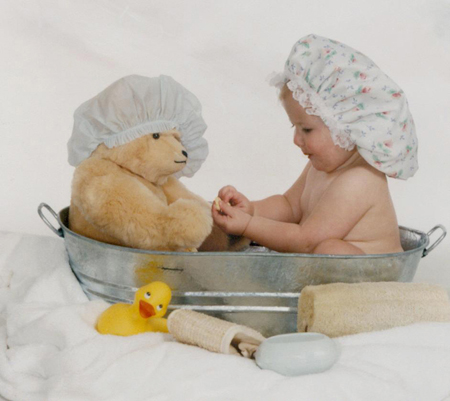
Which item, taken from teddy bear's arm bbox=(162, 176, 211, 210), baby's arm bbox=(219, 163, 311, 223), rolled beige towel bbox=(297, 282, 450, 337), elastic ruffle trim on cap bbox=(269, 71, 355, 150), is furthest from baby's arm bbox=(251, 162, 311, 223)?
rolled beige towel bbox=(297, 282, 450, 337)

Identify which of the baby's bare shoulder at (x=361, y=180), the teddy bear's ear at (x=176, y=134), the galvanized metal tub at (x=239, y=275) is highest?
the teddy bear's ear at (x=176, y=134)

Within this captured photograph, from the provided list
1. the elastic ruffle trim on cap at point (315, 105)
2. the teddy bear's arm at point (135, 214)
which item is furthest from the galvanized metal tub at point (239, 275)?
the elastic ruffle trim on cap at point (315, 105)

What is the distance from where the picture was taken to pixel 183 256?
4.16ft

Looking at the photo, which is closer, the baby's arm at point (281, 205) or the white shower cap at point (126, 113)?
the white shower cap at point (126, 113)

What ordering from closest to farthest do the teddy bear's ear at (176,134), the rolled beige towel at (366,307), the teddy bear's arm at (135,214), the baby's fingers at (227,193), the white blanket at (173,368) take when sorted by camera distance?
the white blanket at (173,368)
the rolled beige towel at (366,307)
the teddy bear's arm at (135,214)
the teddy bear's ear at (176,134)
the baby's fingers at (227,193)

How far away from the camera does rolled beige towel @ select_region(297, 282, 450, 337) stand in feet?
3.82

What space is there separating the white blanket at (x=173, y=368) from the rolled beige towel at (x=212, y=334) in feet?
0.09

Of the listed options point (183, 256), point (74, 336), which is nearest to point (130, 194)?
point (183, 256)

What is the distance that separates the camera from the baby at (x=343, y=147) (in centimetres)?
136

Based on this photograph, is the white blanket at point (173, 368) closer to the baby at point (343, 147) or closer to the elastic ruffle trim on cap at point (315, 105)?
the baby at point (343, 147)

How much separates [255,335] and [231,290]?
14 cm

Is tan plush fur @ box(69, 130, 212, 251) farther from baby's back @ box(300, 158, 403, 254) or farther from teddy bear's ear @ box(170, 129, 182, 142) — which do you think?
baby's back @ box(300, 158, 403, 254)

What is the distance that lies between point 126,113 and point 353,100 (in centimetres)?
44

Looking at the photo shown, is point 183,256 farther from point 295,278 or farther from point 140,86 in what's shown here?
point 140,86
